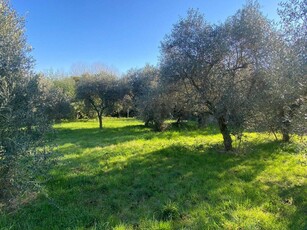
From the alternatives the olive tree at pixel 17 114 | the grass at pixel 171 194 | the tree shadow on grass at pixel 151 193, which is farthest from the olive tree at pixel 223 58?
the olive tree at pixel 17 114

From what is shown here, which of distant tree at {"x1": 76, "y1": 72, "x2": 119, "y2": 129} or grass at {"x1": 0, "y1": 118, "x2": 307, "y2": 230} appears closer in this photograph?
grass at {"x1": 0, "y1": 118, "x2": 307, "y2": 230}

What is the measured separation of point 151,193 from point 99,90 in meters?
26.1

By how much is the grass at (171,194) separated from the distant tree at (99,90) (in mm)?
20396

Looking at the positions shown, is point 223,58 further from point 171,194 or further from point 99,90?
point 99,90

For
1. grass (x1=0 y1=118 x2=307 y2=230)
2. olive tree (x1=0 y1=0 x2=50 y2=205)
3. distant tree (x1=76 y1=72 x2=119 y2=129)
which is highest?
distant tree (x1=76 y1=72 x2=119 y2=129)

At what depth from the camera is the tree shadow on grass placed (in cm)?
672

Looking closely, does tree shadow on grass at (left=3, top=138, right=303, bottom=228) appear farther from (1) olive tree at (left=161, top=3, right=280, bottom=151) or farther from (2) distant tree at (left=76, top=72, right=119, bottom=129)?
(2) distant tree at (left=76, top=72, right=119, bottom=129)

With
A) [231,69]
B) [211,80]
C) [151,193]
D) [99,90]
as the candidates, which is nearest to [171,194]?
[151,193]

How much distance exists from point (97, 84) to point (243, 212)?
93.3 ft

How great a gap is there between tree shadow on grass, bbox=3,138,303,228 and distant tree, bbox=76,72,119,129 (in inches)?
835

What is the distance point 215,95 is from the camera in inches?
539

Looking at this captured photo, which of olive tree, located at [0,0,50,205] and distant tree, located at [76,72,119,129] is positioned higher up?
distant tree, located at [76,72,119,129]

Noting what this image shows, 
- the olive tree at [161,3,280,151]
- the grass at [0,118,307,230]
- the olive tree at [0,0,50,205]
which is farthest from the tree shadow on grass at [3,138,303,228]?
the olive tree at [161,3,280,151]

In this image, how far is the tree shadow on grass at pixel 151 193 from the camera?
22.0 ft
